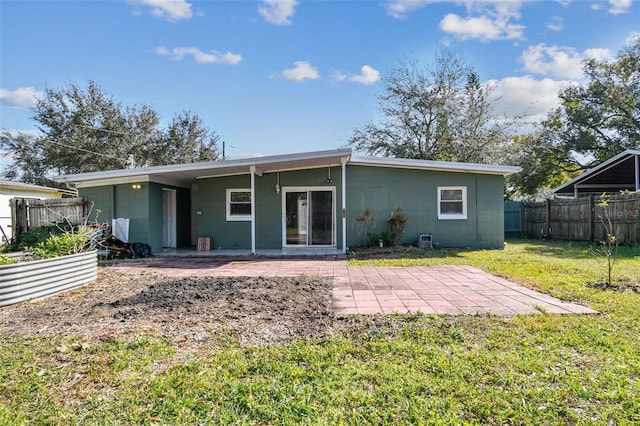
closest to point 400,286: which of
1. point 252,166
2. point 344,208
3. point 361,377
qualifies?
point 361,377

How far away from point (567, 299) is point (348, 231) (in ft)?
21.5

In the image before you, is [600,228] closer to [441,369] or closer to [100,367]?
[441,369]

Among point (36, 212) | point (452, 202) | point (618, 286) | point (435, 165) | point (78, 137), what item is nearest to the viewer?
point (618, 286)

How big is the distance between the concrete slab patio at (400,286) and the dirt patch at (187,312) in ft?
1.88

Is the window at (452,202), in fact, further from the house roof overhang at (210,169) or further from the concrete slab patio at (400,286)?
the concrete slab patio at (400,286)

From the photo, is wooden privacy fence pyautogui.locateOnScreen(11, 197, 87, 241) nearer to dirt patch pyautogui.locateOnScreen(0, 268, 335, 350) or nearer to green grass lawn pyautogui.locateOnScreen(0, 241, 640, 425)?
dirt patch pyautogui.locateOnScreen(0, 268, 335, 350)

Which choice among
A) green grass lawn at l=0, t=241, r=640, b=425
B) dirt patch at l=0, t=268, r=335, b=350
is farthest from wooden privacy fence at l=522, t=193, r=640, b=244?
dirt patch at l=0, t=268, r=335, b=350

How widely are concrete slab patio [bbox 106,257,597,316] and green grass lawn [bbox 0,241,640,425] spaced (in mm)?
501

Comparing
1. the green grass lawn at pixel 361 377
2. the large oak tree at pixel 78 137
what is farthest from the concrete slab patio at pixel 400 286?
the large oak tree at pixel 78 137

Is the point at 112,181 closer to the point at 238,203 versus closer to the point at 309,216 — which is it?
the point at 238,203

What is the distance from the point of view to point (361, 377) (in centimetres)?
258

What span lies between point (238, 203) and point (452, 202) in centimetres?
679

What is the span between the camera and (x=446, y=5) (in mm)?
10727

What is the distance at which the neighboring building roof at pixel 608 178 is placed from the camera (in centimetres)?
1387
